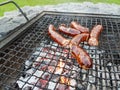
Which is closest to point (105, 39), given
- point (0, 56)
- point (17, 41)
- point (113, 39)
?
point (113, 39)

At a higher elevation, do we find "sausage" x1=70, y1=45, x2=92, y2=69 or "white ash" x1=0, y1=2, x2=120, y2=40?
"sausage" x1=70, y1=45, x2=92, y2=69

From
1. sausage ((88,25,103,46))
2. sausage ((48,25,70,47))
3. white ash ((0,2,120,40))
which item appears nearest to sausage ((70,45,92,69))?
sausage ((48,25,70,47))

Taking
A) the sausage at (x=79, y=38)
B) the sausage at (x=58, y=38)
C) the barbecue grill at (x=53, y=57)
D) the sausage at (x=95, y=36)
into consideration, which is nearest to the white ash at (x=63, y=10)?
the barbecue grill at (x=53, y=57)

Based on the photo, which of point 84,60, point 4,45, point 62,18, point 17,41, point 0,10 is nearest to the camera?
point 84,60

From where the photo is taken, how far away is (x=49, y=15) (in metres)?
3.45

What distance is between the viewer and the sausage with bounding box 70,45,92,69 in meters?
2.15

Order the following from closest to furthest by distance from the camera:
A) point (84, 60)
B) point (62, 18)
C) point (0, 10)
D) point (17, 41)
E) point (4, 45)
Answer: point (84, 60) < point (4, 45) < point (17, 41) < point (62, 18) < point (0, 10)

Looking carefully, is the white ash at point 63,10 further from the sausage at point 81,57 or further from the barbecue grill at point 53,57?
the sausage at point 81,57

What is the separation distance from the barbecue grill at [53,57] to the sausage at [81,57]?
3.2 inches

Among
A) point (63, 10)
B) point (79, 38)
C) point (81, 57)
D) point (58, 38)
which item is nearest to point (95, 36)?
point (79, 38)

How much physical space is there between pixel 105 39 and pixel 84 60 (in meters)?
0.81

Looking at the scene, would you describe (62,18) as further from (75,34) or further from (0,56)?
(0,56)

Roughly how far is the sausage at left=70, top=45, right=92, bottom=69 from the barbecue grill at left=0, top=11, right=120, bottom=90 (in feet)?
0.27

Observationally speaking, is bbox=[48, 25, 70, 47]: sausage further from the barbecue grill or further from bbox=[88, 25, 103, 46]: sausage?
bbox=[88, 25, 103, 46]: sausage
